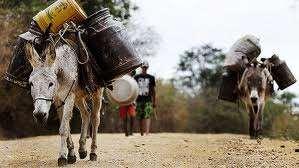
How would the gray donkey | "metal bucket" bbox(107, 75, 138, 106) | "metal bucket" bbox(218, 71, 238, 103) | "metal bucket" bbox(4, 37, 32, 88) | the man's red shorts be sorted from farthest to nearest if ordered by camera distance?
the man's red shorts < "metal bucket" bbox(218, 71, 238, 103) < "metal bucket" bbox(107, 75, 138, 106) < "metal bucket" bbox(4, 37, 32, 88) < the gray donkey

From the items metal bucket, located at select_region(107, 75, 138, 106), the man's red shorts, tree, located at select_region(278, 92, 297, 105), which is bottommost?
the man's red shorts

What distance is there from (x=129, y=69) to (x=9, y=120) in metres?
23.3

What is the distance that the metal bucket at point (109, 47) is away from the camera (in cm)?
1170

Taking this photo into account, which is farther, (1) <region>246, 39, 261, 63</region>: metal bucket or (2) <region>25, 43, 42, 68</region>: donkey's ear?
(1) <region>246, 39, 261, 63</region>: metal bucket

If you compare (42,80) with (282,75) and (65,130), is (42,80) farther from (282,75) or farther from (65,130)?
(282,75)

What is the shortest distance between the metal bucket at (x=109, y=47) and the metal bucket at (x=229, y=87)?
875 centimetres

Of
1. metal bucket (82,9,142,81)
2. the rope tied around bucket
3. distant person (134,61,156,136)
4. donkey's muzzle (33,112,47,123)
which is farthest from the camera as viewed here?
distant person (134,61,156,136)

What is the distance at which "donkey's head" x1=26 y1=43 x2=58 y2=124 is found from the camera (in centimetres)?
994

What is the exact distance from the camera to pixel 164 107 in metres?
59.6

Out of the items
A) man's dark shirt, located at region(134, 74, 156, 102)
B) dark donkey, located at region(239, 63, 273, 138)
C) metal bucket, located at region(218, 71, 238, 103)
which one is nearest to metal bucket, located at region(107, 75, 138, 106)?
man's dark shirt, located at region(134, 74, 156, 102)

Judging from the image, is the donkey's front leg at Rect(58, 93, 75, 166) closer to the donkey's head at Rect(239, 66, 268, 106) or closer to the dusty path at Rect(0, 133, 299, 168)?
the dusty path at Rect(0, 133, 299, 168)

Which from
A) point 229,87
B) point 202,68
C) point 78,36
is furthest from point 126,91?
point 202,68

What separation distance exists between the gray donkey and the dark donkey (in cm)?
783

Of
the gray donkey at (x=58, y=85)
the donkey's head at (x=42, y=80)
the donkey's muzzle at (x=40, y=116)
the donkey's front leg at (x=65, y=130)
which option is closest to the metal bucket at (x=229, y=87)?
the gray donkey at (x=58, y=85)
